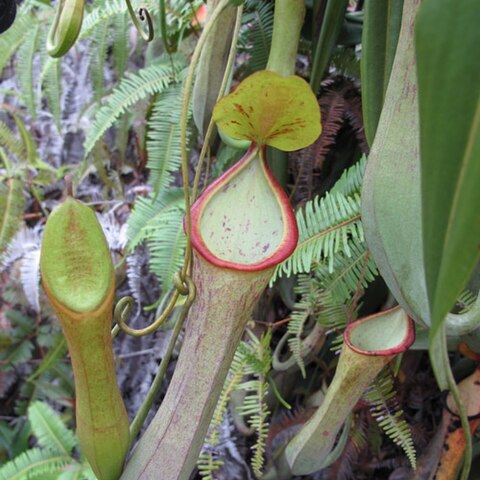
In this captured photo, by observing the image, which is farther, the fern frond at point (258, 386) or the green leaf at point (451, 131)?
the fern frond at point (258, 386)

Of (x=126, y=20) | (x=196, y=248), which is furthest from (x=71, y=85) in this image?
(x=196, y=248)

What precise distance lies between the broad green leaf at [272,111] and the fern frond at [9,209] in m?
1.04

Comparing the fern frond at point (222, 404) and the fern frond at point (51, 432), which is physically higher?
the fern frond at point (222, 404)

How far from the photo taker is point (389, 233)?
398 mm

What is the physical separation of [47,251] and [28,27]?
118 cm

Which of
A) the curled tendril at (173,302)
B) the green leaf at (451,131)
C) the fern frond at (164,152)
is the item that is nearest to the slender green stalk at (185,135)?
the curled tendril at (173,302)

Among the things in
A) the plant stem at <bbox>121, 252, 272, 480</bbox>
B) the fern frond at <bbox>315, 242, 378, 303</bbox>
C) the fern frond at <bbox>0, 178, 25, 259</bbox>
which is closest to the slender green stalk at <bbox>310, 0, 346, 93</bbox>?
the fern frond at <bbox>315, 242, 378, 303</bbox>

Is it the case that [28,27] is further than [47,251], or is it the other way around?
[28,27]

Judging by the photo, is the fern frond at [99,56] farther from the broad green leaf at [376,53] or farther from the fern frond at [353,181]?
the broad green leaf at [376,53]

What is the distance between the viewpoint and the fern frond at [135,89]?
109 cm

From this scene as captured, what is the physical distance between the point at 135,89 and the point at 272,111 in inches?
27.6

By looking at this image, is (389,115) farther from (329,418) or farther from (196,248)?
(329,418)

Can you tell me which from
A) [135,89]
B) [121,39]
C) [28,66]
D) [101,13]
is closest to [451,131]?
[135,89]

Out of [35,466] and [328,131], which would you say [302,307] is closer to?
[328,131]
